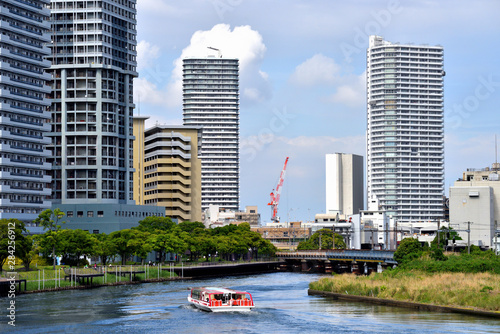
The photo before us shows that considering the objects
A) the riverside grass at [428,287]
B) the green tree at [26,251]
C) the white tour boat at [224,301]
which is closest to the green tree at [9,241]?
the green tree at [26,251]

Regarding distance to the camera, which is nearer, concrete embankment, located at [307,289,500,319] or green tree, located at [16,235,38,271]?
concrete embankment, located at [307,289,500,319]

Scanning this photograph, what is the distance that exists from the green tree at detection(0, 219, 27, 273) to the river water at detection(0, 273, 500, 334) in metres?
19.3

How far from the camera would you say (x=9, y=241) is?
160 metres

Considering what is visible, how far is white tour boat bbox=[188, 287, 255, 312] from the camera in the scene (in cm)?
11788

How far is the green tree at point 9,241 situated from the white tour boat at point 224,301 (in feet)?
164

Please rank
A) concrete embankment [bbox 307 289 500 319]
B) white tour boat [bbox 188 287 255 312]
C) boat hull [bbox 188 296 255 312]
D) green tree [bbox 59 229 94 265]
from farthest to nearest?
1. green tree [bbox 59 229 94 265]
2. white tour boat [bbox 188 287 255 312]
3. boat hull [bbox 188 296 255 312]
4. concrete embankment [bbox 307 289 500 319]

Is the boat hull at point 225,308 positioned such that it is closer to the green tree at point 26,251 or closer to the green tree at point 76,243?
the green tree at point 26,251

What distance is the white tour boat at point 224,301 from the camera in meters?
118

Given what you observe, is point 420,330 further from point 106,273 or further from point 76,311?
point 106,273

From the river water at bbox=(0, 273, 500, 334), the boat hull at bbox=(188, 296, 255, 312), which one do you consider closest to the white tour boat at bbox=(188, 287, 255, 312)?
the boat hull at bbox=(188, 296, 255, 312)

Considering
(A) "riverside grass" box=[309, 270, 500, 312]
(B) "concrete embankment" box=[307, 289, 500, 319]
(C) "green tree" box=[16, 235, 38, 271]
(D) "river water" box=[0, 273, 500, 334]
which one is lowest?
(D) "river water" box=[0, 273, 500, 334]

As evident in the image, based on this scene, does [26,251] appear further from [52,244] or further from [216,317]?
[216,317]

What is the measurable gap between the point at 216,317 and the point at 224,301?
23.2 feet

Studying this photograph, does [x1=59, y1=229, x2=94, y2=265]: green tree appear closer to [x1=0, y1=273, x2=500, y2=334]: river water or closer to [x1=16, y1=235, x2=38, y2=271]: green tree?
[x1=16, y1=235, x2=38, y2=271]: green tree
